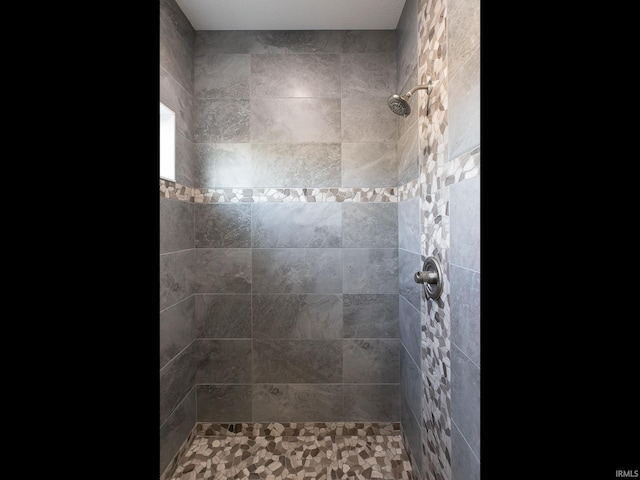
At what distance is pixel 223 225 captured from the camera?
1872 millimetres

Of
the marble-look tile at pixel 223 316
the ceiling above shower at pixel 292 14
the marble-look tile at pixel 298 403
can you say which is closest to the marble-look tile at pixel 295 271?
the marble-look tile at pixel 223 316

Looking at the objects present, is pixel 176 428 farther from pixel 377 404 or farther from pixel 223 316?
pixel 377 404

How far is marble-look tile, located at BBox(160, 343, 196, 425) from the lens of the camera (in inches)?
60.2

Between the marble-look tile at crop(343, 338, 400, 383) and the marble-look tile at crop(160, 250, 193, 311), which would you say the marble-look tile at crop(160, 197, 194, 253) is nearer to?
the marble-look tile at crop(160, 250, 193, 311)

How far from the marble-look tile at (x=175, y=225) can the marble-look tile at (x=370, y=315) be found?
90cm

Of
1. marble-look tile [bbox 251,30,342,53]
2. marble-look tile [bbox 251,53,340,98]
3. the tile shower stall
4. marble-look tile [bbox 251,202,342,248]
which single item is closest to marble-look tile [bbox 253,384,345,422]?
the tile shower stall

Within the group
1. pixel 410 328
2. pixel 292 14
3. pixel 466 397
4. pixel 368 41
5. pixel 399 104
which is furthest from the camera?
pixel 368 41

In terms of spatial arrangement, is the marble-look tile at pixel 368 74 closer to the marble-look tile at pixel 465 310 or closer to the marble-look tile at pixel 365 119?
the marble-look tile at pixel 365 119

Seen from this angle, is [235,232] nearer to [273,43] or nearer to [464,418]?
[273,43]

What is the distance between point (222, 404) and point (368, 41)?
215 centimetres

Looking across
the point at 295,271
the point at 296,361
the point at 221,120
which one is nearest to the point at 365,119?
the point at 221,120

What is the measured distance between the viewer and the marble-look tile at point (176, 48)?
1.53 m

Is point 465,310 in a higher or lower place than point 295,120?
lower

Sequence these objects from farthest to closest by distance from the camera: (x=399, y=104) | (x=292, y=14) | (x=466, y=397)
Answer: (x=292, y=14)
(x=399, y=104)
(x=466, y=397)
